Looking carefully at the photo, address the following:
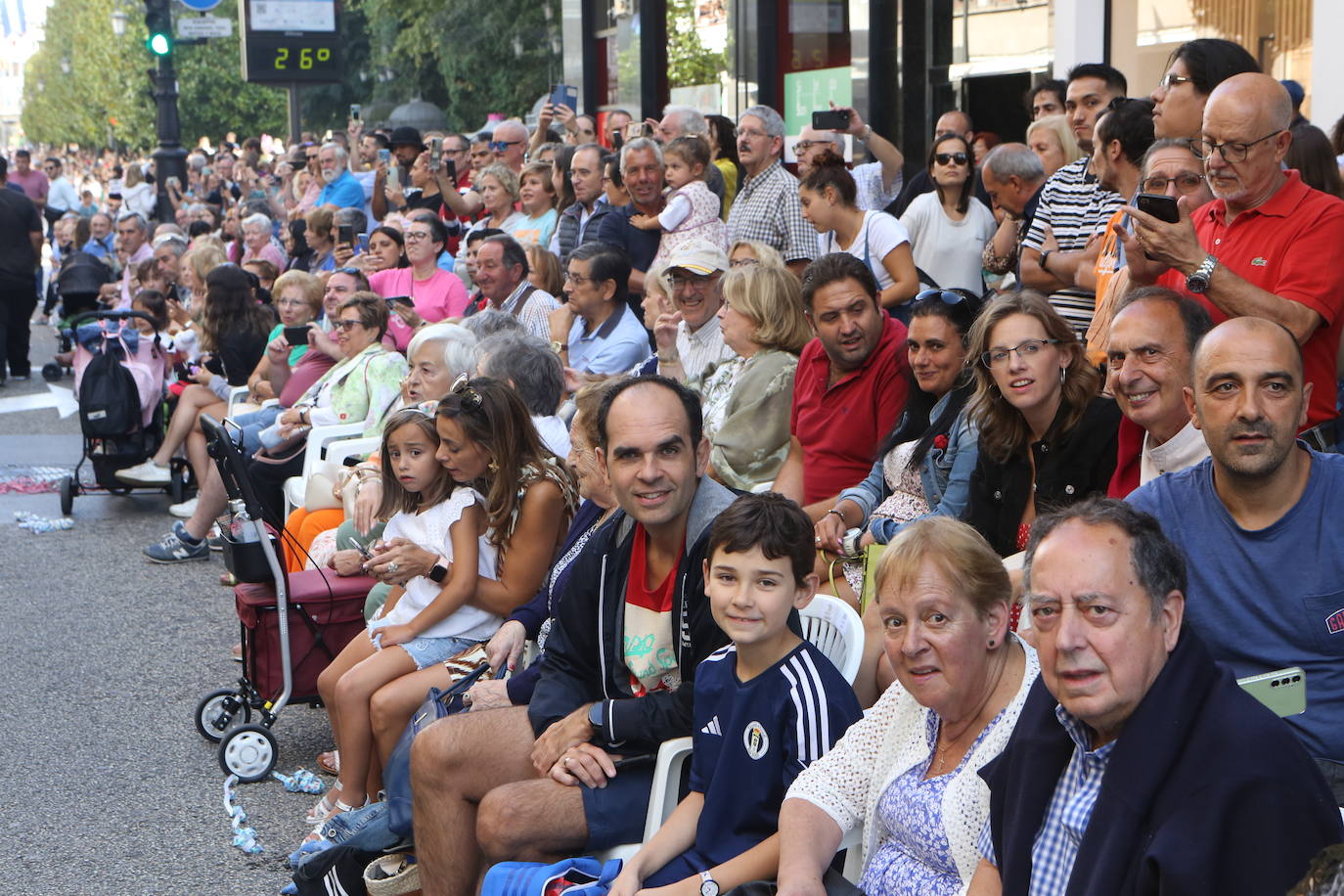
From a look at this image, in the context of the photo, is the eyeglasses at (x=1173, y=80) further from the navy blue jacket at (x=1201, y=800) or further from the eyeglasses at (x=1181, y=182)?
the navy blue jacket at (x=1201, y=800)

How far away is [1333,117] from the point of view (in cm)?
723

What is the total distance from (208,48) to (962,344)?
4883cm

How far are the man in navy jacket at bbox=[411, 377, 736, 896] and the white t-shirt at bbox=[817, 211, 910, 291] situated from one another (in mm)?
2754

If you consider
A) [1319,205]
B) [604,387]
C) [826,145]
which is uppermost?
[826,145]

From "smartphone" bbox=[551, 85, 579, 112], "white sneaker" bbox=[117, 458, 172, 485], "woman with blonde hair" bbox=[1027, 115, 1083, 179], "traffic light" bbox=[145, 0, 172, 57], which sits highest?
"traffic light" bbox=[145, 0, 172, 57]

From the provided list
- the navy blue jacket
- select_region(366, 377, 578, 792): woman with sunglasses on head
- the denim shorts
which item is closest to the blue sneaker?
select_region(366, 377, 578, 792): woman with sunglasses on head

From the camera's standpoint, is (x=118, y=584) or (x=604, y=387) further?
Result: (x=118, y=584)

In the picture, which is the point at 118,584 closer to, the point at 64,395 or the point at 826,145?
the point at 826,145

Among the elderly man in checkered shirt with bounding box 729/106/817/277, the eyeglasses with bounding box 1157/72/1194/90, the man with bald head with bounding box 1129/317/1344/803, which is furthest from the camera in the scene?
the elderly man in checkered shirt with bounding box 729/106/817/277

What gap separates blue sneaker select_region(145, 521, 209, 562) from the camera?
923cm

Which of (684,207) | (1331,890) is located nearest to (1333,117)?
(684,207)

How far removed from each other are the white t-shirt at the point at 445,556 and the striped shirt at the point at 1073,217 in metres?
2.19

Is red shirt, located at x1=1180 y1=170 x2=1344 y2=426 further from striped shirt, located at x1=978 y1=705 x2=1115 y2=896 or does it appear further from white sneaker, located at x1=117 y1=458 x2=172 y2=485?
white sneaker, located at x1=117 y1=458 x2=172 y2=485

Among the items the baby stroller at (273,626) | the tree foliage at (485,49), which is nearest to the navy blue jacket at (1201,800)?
the baby stroller at (273,626)
